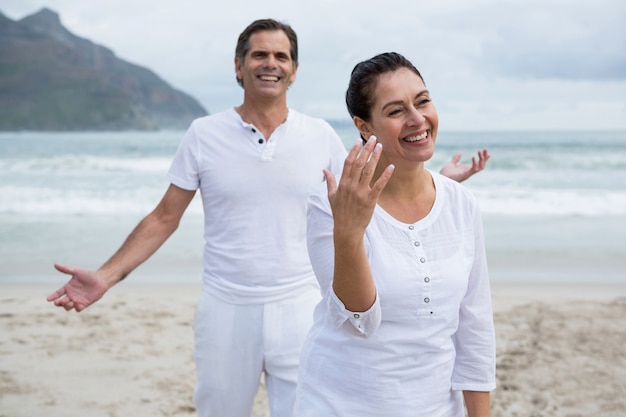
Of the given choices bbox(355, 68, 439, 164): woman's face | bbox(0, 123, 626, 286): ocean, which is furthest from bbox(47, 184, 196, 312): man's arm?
bbox(0, 123, 626, 286): ocean

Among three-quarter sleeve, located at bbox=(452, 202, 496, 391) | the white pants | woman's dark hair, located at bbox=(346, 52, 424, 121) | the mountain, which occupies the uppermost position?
the mountain

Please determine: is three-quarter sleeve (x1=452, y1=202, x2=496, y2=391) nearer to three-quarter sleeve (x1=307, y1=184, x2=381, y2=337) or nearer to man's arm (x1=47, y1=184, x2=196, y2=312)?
three-quarter sleeve (x1=307, y1=184, x2=381, y2=337)

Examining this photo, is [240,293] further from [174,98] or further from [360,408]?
[174,98]

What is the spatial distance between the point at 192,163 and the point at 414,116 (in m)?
1.61

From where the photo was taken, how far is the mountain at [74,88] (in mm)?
57531

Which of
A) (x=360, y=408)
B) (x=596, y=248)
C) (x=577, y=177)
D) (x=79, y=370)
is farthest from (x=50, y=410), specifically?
(x=577, y=177)

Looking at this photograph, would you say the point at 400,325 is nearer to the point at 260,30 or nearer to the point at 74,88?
the point at 260,30

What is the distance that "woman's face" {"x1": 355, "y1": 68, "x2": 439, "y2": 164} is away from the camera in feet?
7.04

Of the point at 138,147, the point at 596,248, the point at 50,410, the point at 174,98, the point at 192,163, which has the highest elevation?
the point at 174,98

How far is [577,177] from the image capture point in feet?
74.0

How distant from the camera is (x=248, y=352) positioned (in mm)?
3297

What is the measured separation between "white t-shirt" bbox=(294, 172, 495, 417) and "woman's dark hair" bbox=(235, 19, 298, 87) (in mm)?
1687

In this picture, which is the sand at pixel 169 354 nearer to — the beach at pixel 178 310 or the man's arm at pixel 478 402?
the beach at pixel 178 310

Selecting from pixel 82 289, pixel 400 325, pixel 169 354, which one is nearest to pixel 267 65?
pixel 82 289
